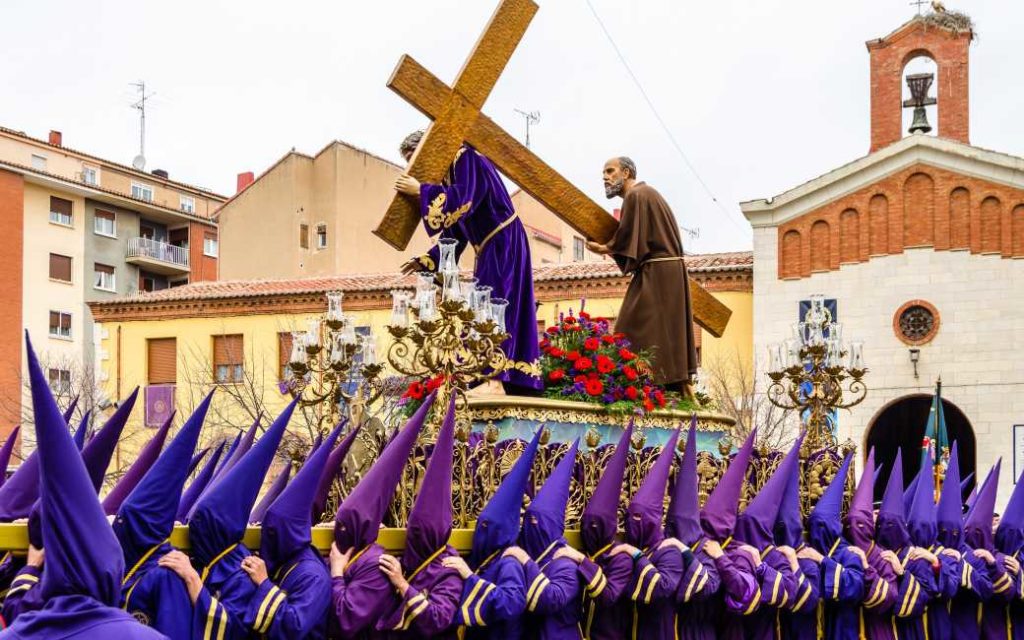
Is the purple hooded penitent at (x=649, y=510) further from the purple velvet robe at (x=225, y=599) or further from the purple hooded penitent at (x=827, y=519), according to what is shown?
the purple velvet robe at (x=225, y=599)

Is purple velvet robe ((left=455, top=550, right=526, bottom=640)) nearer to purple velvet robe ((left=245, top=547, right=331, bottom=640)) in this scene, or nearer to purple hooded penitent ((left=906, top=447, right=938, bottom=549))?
purple velvet robe ((left=245, top=547, right=331, bottom=640))

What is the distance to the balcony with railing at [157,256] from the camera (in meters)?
44.6

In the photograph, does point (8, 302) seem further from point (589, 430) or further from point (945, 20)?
point (589, 430)

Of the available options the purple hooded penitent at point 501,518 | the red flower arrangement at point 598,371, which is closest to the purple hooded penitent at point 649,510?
the red flower arrangement at point 598,371

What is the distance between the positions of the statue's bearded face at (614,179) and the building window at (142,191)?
128 ft

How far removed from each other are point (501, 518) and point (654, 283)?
3.12m

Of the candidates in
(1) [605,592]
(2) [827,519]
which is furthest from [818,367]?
(1) [605,592]

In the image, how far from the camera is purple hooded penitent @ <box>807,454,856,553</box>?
9.38m

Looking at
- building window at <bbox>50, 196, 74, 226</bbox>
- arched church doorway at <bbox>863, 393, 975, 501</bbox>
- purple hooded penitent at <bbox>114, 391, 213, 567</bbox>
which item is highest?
building window at <bbox>50, 196, 74, 226</bbox>

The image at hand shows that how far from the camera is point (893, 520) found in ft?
32.1

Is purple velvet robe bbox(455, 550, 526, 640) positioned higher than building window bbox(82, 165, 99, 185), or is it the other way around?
building window bbox(82, 165, 99, 185)

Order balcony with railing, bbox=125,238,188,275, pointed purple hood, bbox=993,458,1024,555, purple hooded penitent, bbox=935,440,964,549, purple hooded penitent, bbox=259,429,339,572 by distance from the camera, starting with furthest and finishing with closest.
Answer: balcony with railing, bbox=125,238,188,275 < pointed purple hood, bbox=993,458,1024,555 < purple hooded penitent, bbox=935,440,964,549 < purple hooded penitent, bbox=259,429,339,572

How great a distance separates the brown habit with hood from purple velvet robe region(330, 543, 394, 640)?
3.59 metres

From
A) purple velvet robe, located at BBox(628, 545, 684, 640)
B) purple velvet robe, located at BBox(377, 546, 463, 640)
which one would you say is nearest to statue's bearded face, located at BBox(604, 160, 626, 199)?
purple velvet robe, located at BBox(628, 545, 684, 640)
